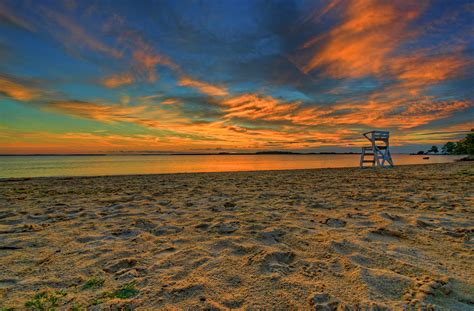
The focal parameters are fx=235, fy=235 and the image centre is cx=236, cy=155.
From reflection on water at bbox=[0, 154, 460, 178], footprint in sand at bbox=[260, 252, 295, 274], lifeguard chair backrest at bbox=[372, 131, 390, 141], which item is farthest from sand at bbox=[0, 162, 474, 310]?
reflection on water at bbox=[0, 154, 460, 178]

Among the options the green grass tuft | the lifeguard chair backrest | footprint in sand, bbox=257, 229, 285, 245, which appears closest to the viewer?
Answer: the green grass tuft

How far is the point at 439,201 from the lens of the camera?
5027 mm

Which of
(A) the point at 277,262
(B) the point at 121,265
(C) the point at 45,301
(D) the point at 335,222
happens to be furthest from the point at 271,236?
(C) the point at 45,301

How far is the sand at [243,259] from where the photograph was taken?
6.05ft

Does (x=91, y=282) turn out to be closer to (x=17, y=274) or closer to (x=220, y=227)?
(x=17, y=274)

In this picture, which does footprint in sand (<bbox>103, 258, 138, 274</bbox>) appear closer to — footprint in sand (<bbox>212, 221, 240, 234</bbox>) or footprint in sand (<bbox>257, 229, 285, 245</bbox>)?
footprint in sand (<bbox>212, 221, 240, 234</bbox>)

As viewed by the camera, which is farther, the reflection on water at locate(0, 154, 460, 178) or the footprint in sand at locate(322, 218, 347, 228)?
the reflection on water at locate(0, 154, 460, 178)

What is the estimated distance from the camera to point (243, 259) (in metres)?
2.53

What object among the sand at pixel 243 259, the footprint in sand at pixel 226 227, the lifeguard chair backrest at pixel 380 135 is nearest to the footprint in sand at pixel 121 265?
the sand at pixel 243 259

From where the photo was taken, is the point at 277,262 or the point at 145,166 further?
the point at 145,166

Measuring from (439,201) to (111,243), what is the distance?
6281 millimetres

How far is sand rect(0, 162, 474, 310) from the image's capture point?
1845mm

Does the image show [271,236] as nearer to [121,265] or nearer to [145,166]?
[121,265]

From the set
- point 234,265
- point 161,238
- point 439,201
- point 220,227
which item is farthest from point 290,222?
point 439,201
